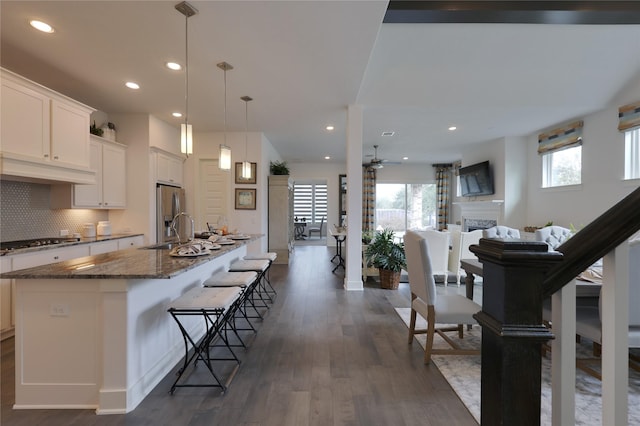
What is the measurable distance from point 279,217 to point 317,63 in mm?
4272

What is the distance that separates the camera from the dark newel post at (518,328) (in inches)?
27.3

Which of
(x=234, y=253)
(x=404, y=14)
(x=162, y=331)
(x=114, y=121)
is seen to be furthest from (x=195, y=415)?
(x=114, y=121)

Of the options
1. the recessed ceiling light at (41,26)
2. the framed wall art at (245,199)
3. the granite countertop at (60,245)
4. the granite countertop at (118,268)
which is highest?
the recessed ceiling light at (41,26)

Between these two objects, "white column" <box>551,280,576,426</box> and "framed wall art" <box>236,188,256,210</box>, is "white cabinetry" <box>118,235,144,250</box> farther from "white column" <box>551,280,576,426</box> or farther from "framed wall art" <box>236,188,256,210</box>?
"white column" <box>551,280,576,426</box>

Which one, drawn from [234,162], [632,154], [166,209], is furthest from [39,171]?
[632,154]

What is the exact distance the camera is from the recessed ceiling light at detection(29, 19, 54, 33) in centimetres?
256

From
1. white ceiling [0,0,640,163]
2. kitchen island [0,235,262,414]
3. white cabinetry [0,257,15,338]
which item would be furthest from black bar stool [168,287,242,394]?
white ceiling [0,0,640,163]

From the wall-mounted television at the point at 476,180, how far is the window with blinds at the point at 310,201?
530 cm

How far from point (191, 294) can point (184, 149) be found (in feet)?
4.44

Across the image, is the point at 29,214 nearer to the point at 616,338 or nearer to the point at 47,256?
the point at 47,256

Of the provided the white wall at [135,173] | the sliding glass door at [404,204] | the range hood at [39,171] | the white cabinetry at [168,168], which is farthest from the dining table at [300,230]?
the range hood at [39,171]

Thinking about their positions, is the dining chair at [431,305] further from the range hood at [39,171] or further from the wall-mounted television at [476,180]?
the wall-mounted television at [476,180]

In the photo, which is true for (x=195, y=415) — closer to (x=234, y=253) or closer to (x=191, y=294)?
(x=191, y=294)

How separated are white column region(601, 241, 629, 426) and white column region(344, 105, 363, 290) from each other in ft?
13.1
